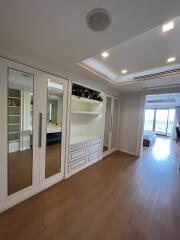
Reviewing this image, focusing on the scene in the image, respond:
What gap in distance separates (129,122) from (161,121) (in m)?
6.10

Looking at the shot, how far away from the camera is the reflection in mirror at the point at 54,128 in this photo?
7.66 feet

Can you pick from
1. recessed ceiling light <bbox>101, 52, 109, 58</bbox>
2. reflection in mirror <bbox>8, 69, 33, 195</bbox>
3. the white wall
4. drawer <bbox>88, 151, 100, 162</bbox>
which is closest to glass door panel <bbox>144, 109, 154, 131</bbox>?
the white wall

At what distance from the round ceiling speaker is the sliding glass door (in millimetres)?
9345

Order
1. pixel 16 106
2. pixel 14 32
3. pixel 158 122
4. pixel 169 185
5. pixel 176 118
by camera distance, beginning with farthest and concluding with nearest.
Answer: pixel 158 122 < pixel 176 118 < pixel 169 185 < pixel 16 106 < pixel 14 32

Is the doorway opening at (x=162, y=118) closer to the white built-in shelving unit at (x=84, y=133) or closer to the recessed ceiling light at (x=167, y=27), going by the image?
the white built-in shelving unit at (x=84, y=133)

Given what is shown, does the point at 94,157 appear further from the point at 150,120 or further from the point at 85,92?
the point at 150,120

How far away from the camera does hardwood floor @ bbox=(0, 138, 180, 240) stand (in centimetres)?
156

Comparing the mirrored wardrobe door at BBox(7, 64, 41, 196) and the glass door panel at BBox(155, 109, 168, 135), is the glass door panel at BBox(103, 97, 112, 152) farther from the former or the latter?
the glass door panel at BBox(155, 109, 168, 135)

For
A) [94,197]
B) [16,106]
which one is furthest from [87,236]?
[16,106]

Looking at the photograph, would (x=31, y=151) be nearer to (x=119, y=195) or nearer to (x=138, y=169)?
(x=119, y=195)

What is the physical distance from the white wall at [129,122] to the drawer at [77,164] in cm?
224

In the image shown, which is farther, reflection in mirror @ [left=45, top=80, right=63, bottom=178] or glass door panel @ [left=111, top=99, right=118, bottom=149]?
glass door panel @ [left=111, top=99, right=118, bottom=149]

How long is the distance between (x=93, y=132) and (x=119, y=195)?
1972 millimetres

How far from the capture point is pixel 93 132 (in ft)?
12.9
